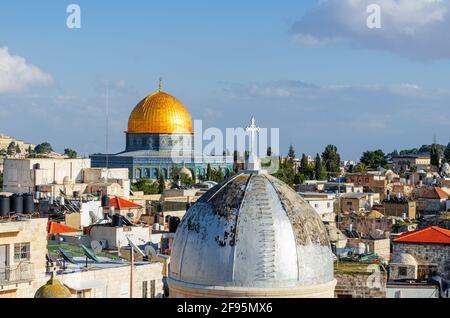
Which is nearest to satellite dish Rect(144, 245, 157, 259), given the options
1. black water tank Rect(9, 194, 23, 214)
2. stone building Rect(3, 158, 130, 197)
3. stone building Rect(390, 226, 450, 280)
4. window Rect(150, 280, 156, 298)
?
window Rect(150, 280, 156, 298)

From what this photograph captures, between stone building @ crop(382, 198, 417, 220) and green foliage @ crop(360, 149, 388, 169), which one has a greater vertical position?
green foliage @ crop(360, 149, 388, 169)

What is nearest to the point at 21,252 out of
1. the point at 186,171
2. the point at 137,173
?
the point at 186,171

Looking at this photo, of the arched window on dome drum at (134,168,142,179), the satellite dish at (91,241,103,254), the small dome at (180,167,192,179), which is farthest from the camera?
the arched window on dome drum at (134,168,142,179)

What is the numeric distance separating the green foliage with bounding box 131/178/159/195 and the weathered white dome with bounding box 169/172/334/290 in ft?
156

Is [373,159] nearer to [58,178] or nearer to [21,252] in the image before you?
[58,178]

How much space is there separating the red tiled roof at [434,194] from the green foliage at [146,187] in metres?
16.2

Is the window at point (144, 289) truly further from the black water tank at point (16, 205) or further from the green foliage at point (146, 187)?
the green foliage at point (146, 187)

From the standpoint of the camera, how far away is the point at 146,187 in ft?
200

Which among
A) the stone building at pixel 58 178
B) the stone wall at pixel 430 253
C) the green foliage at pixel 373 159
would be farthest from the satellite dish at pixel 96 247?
the green foliage at pixel 373 159

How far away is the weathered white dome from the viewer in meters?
10.5

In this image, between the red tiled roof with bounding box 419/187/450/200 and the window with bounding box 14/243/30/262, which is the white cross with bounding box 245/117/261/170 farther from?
the red tiled roof with bounding box 419/187/450/200

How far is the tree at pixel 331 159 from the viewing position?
80.7 metres

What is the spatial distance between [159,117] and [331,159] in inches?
622

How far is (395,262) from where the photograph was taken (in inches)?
789
